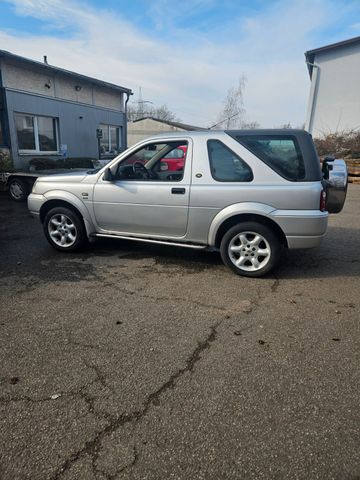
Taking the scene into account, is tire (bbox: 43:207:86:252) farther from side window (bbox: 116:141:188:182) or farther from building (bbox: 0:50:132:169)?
building (bbox: 0:50:132:169)

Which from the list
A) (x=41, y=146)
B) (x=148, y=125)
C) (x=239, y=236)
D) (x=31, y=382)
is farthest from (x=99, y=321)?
(x=148, y=125)

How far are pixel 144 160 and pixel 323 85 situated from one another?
21.1 metres

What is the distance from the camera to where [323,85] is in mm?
21734

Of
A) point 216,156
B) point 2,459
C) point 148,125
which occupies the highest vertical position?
point 148,125

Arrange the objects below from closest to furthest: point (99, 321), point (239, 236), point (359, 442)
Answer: point (359, 442)
point (99, 321)
point (239, 236)

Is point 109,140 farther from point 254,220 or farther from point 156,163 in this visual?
point 254,220

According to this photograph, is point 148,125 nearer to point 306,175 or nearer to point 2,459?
point 306,175

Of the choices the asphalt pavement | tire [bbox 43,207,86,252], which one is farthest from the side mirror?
the asphalt pavement

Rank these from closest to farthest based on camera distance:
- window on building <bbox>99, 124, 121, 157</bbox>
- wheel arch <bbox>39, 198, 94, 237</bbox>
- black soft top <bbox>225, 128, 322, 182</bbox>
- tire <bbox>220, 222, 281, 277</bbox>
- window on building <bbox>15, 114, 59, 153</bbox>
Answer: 1. black soft top <bbox>225, 128, 322, 182</bbox>
2. tire <bbox>220, 222, 281, 277</bbox>
3. wheel arch <bbox>39, 198, 94, 237</bbox>
4. window on building <bbox>15, 114, 59, 153</bbox>
5. window on building <bbox>99, 124, 121, 157</bbox>

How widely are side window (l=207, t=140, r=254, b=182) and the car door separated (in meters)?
0.32

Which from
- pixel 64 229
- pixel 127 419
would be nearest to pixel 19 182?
pixel 64 229

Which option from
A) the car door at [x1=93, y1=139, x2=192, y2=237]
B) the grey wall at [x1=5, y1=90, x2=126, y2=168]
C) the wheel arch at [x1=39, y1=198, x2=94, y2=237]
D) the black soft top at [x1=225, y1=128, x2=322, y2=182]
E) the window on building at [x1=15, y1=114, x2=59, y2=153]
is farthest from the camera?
the window on building at [x1=15, y1=114, x2=59, y2=153]

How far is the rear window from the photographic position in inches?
160

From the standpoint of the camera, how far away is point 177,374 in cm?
255
